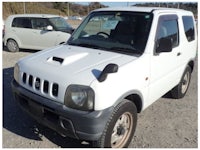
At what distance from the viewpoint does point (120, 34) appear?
13.0 ft

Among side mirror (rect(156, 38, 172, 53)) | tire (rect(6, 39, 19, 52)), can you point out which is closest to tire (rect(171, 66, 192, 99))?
side mirror (rect(156, 38, 172, 53))

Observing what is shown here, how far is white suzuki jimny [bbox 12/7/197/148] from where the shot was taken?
2854mm

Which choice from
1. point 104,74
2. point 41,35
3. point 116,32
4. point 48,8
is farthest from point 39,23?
point 48,8

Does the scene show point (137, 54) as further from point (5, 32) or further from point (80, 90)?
point (5, 32)

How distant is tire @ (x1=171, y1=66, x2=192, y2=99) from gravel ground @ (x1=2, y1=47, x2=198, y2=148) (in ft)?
0.61

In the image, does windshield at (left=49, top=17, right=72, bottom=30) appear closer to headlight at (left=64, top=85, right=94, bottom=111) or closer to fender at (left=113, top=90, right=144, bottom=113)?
fender at (left=113, top=90, right=144, bottom=113)

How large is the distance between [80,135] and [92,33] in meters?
1.97

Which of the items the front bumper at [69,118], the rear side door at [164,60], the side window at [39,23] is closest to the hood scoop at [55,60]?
the front bumper at [69,118]

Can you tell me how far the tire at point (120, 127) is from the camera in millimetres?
3000

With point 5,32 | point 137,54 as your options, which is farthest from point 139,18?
point 5,32

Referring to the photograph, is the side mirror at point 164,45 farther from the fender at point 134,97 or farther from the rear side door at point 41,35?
the rear side door at point 41,35

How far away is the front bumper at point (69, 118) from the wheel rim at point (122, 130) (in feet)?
1.42

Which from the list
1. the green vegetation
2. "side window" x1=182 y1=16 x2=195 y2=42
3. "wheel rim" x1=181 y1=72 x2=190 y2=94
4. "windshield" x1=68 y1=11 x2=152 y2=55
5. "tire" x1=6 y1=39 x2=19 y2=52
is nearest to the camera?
A: "windshield" x1=68 y1=11 x2=152 y2=55

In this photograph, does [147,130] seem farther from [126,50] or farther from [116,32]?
[116,32]
